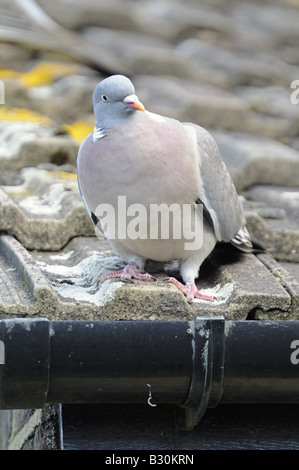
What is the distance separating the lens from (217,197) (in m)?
2.65

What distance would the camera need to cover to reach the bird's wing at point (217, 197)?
8.58 ft

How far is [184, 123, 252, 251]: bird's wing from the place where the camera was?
2615mm

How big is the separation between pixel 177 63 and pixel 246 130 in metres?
0.84

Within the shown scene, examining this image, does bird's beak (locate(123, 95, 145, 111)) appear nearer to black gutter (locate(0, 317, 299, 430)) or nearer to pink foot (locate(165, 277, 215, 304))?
pink foot (locate(165, 277, 215, 304))

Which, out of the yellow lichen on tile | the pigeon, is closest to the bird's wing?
the pigeon

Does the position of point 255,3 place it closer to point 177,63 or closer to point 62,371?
point 177,63

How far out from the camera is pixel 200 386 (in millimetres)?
2064

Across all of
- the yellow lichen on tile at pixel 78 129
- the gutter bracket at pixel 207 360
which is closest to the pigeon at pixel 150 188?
the gutter bracket at pixel 207 360

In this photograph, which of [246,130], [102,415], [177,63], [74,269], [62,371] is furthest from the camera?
[177,63]

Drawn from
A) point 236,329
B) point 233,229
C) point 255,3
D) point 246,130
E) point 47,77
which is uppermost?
point 255,3

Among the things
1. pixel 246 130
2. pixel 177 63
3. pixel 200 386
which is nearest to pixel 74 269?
pixel 200 386

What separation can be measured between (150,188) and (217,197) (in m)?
0.33

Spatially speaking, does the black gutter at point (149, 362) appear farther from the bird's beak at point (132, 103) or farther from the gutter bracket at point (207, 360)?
the bird's beak at point (132, 103)

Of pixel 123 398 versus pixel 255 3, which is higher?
pixel 255 3
